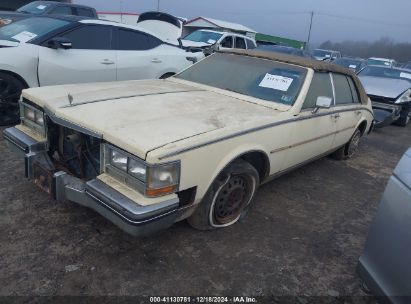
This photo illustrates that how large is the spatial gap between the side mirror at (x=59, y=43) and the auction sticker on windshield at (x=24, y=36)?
14.4 inches

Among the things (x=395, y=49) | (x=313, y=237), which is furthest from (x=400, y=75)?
(x=395, y=49)

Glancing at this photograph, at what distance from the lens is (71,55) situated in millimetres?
5199

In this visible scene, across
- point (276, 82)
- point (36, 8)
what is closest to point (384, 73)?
point (276, 82)

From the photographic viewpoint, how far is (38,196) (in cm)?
331

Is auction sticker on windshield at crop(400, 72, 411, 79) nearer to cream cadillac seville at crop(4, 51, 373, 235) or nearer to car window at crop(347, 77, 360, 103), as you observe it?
car window at crop(347, 77, 360, 103)

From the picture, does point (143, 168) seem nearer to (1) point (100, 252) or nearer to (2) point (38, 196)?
(1) point (100, 252)

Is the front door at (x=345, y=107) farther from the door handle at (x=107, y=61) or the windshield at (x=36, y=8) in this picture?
the windshield at (x=36, y=8)

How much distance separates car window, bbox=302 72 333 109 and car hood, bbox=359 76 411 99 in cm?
471

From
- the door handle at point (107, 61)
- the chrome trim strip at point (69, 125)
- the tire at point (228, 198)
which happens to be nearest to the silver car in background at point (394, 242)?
the tire at point (228, 198)

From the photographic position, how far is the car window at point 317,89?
144 inches

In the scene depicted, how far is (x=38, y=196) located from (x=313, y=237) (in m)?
2.60

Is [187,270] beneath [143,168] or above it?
beneath

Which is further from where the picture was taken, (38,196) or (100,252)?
(38,196)

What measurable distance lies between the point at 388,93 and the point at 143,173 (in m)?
7.65
